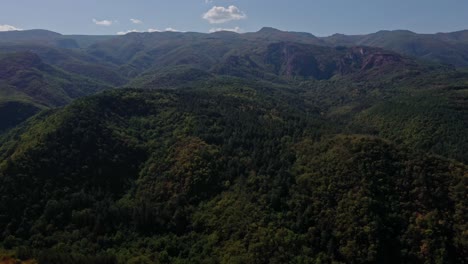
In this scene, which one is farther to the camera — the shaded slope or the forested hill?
the shaded slope

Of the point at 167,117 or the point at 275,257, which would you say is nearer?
the point at 275,257

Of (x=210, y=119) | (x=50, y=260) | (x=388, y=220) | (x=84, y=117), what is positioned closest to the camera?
(x=50, y=260)

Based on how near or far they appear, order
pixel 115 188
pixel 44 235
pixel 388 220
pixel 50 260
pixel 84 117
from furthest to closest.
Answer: pixel 84 117, pixel 115 188, pixel 44 235, pixel 388 220, pixel 50 260

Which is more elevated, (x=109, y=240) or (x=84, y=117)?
(x=84, y=117)

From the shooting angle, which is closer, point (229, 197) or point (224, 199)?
point (224, 199)

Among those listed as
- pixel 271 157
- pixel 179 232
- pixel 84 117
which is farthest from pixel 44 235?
pixel 271 157

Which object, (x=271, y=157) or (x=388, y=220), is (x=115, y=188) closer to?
(x=271, y=157)

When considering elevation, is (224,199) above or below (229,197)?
below

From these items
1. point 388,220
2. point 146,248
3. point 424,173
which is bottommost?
point 146,248

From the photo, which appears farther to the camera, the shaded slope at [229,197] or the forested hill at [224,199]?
the shaded slope at [229,197]
